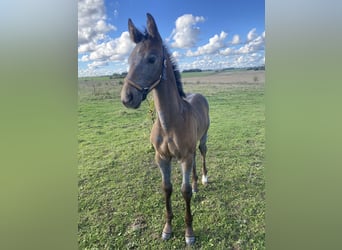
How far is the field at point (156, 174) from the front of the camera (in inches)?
70.6

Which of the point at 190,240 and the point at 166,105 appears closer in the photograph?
the point at 166,105

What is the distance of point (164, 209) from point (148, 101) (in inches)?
25.7

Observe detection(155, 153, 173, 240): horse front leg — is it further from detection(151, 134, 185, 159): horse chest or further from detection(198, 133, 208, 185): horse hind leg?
detection(198, 133, 208, 185): horse hind leg

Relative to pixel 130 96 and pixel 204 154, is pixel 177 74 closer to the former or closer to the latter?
pixel 130 96

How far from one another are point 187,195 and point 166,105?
0.53 metres

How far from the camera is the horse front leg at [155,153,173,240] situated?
1.71 meters

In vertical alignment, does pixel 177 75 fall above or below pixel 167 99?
above

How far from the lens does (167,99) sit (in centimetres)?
159

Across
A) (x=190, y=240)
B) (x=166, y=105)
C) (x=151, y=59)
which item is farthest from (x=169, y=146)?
(x=190, y=240)
